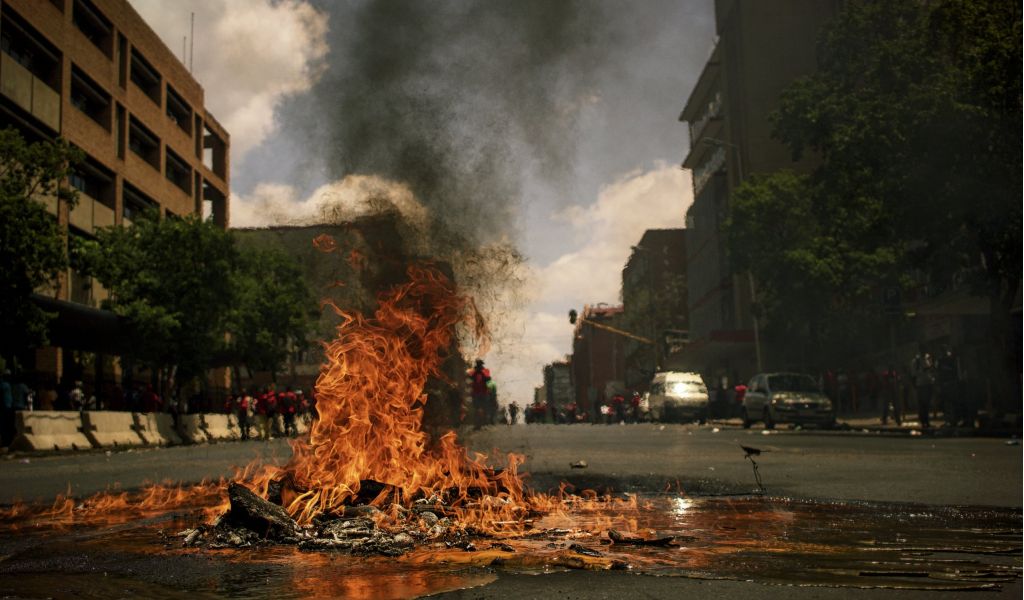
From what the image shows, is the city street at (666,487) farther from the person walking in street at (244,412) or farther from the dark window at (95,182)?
the dark window at (95,182)

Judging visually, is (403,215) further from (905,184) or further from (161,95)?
(161,95)

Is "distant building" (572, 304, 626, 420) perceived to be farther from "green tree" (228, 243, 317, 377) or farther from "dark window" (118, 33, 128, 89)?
"dark window" (118, 33, 128, 89)

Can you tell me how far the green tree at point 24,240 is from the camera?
22797 mm

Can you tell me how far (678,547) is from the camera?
6270mm

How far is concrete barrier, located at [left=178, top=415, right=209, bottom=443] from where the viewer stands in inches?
1254

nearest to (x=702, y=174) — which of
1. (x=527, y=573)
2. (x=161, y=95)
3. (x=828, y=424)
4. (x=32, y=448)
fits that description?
(x=161, y=95)

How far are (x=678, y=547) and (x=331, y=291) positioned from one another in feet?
16.0

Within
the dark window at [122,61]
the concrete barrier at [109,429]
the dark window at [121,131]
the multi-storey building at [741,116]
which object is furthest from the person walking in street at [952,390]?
the dark window at [122,61]

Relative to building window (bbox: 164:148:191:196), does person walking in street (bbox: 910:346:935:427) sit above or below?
below

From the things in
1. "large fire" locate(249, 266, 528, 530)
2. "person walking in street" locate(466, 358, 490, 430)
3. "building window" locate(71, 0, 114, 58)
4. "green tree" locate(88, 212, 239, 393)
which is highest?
"building window" locate(71, 0, 114, 58)

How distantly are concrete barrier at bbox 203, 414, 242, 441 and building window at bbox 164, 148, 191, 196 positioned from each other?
19.9 metres

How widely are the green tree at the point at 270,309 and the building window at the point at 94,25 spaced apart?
10468 mm

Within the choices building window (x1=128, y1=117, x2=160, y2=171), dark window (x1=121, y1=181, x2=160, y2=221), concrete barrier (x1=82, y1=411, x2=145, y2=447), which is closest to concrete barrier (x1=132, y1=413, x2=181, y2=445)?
concrete barrier (x1=82, y1=411, x2=145, y2=447)

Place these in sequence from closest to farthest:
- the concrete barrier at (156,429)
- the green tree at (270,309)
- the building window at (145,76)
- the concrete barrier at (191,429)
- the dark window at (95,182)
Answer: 1. the concrete barrier at (156,429)
2. the concrete barrier at (191,429)
3. the dark window at (95,182)
4. the green tree at (270,309)
5. the building window at (145,76)
